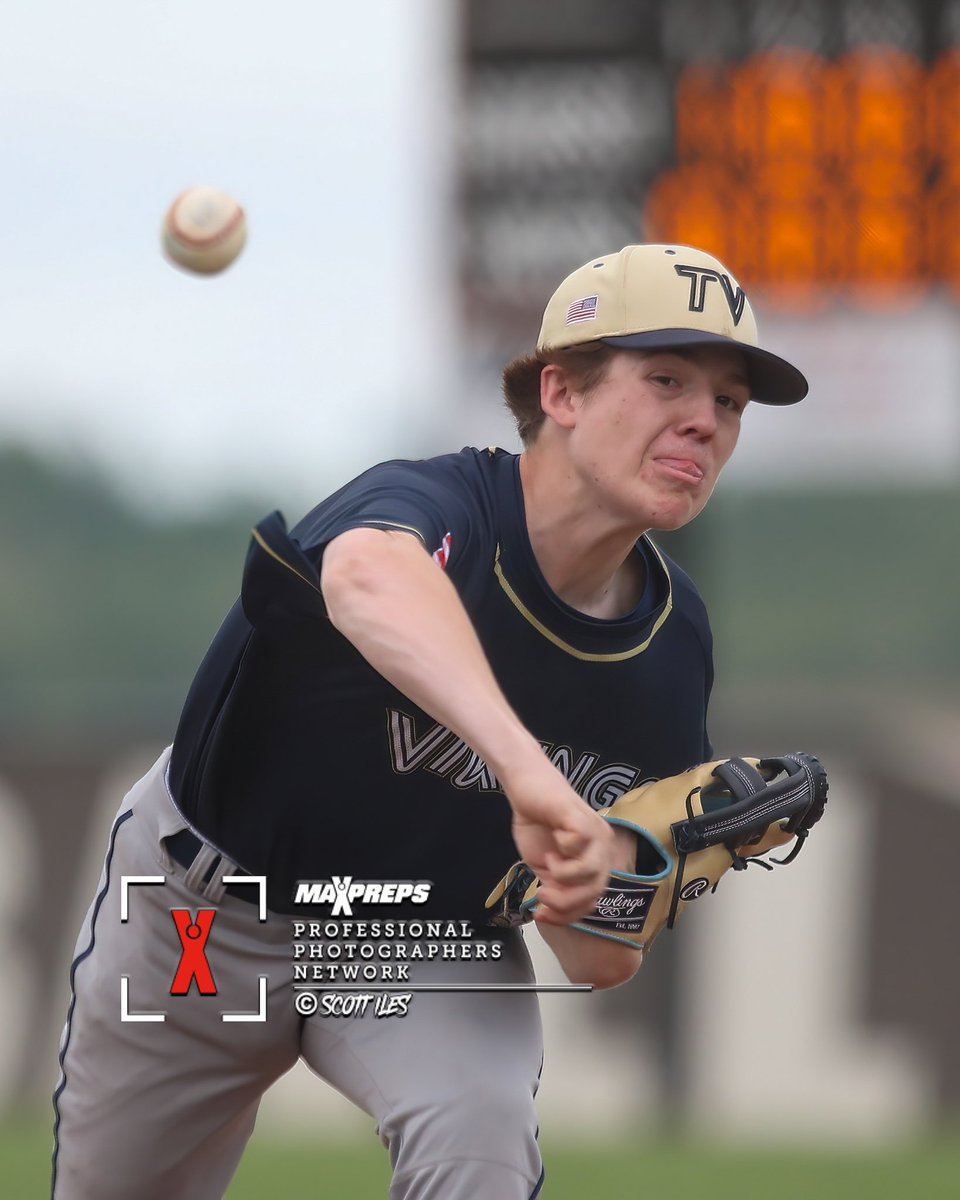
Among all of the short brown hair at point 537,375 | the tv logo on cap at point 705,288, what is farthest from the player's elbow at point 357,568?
the tv logo on cap at point 705,288

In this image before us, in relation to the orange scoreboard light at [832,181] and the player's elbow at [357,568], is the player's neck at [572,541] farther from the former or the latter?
the orange scoreboard light at [832,181]

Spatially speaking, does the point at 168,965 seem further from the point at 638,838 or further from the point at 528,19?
the point at 528,19

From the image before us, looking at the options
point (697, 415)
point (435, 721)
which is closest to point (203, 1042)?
point (435, 721)

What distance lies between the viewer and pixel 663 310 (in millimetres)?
3150

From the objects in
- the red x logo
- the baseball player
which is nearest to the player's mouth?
the baseball player

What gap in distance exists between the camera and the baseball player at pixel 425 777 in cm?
317

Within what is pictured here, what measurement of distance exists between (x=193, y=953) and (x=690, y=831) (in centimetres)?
104

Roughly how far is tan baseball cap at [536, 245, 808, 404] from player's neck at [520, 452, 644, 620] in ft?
0.85

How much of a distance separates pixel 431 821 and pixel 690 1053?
254 inches

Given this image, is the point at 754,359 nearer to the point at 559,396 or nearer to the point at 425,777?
the point at 559,396

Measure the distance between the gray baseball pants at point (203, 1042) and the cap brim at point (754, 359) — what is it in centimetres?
121

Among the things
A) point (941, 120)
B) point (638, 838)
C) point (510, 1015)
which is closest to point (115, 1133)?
point (510, 1015)

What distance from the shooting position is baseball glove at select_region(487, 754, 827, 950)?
10.9 ft

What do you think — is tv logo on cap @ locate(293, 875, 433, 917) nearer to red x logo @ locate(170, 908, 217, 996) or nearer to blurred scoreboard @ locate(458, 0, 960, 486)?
red x logo @ locate(170, 908, 217, 996)
